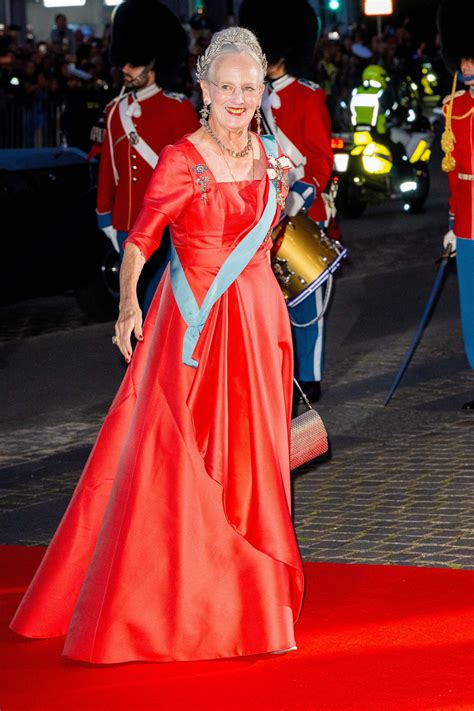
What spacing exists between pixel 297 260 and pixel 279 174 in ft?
10.1

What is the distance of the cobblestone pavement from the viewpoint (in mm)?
6422

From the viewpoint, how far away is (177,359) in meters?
4.89

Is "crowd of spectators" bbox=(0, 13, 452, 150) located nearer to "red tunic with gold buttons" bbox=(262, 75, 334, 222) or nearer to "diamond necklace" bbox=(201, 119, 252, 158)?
"red tunic with gold buttons" bbox=(262, 75, 334, 222)

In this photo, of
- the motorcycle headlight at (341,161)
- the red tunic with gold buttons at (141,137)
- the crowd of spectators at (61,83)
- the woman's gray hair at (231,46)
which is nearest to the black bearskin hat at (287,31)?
the red tunic with gold buttons at (141,137)

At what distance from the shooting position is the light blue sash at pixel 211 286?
4887mm

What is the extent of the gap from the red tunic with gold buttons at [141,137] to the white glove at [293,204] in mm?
772

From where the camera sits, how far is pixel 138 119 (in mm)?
8703

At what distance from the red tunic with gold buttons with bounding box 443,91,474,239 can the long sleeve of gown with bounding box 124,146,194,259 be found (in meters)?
3.85

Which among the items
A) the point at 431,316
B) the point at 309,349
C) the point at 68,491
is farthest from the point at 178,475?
the point at 431,316

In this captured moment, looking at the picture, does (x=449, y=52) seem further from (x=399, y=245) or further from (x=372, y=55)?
(x=372, y=55)

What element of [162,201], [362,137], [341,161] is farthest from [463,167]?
[362,137]

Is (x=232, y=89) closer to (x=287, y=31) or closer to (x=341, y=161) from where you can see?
(x=287, y=31)

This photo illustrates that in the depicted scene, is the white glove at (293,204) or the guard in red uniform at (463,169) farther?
the guard in red uniform at (463,169)

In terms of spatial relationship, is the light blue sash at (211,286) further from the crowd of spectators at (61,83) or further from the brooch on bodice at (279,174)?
the crowd of spectators at (61,83)
